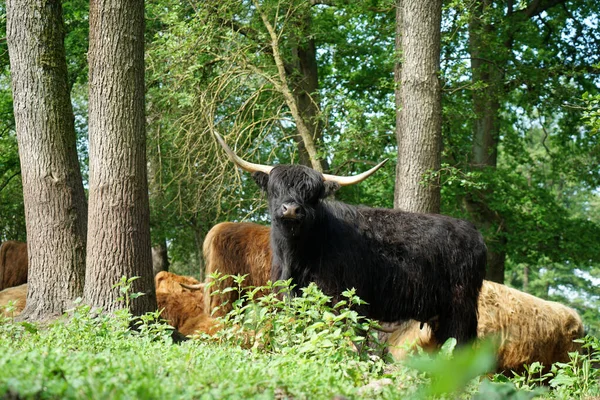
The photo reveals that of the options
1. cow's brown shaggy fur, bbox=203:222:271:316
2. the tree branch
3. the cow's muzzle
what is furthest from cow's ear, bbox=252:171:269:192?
the tree branch

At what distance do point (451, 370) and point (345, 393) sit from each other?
227 cm

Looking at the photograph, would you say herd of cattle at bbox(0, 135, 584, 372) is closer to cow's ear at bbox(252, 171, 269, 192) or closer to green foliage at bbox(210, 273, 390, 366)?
cow's ear at bbox(252, 171, 269, 192)

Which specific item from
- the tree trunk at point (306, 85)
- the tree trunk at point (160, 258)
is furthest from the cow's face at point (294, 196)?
the tree trunk at point (160, 258)

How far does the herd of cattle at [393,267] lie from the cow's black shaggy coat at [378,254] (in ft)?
0.04

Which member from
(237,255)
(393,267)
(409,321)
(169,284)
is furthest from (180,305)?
(393,267)

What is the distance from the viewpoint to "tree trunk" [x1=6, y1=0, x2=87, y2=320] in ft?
25.1

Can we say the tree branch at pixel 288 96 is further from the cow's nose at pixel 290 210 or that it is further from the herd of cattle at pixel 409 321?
the cow's nose at pixel 290 210

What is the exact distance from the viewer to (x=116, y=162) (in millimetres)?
7098

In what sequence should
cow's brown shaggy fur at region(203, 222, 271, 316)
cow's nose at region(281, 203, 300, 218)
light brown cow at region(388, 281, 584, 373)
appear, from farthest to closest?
A: cow's brown shaggy fur at region(203, 222, 271, 316) < light brown cow at region(388, 281, 584, 373) < cow's nose at region(281, 203, 300, 218)

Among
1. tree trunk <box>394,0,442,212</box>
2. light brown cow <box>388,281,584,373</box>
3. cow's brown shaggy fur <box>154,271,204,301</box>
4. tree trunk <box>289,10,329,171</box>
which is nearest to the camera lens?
light brown cow <box>388,281,584,373</box>

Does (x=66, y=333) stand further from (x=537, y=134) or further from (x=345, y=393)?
(x=537, y=134)

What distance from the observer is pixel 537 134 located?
47.1 m

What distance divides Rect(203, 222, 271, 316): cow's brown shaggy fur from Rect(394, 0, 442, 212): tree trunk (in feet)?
6.56

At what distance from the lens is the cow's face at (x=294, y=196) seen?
7.35 m
